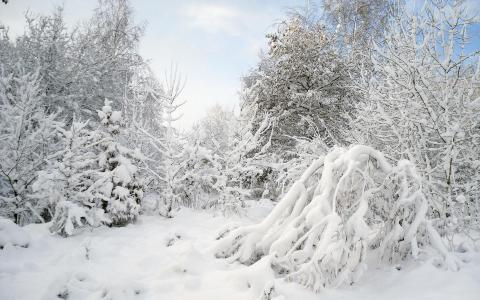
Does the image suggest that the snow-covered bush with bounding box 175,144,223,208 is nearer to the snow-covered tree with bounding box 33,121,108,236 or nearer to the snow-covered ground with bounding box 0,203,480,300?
the snow-covered tree with bounding box 33,121,108,236

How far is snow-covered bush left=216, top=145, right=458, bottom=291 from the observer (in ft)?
11.4

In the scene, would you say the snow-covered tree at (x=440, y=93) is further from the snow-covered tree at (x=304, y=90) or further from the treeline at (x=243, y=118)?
the snow-covered tree at (x=304, y=90)

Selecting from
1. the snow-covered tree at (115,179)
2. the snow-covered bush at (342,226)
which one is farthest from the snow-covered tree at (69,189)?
the snow-covered bush at (342,226)

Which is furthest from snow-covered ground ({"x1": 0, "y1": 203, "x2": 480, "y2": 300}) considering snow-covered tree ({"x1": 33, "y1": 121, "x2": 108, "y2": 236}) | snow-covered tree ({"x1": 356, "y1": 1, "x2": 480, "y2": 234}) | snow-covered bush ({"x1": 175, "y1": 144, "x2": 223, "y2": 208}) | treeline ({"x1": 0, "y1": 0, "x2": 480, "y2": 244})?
snow-covered bush ({"x1": 175, "y1": 144, "x2": 223, "y2": 208})

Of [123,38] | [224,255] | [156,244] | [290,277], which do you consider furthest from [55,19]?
[290,277]

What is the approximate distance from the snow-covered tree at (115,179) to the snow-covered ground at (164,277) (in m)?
1.55

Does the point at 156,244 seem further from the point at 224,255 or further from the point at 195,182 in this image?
the point at 195,182

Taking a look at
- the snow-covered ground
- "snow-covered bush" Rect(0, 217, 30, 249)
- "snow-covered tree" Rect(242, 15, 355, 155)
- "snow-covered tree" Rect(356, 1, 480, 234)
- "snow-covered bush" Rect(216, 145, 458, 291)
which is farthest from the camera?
"snow-covered tree" Rect(242, 15, 355, 155)

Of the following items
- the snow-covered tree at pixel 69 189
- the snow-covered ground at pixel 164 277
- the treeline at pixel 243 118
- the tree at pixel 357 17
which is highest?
the tree at pixel 357 17

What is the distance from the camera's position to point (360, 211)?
11.8 feet

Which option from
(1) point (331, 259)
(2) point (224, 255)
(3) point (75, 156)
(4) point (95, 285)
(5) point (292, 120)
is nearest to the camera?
(1) point (331, 259)

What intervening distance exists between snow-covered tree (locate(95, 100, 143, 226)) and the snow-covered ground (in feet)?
5.08

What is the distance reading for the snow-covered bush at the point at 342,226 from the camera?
3.48m

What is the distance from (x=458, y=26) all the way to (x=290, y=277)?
4884 mm
